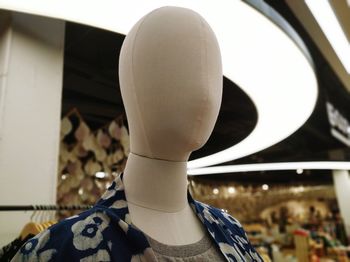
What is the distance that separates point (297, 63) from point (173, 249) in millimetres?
1819

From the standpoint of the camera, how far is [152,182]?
2.33ft

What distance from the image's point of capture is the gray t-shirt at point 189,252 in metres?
0.63

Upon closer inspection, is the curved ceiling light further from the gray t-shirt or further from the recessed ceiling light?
the recessed ceiling light

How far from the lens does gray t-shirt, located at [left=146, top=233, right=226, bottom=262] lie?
2.06 ft

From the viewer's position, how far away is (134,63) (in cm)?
70

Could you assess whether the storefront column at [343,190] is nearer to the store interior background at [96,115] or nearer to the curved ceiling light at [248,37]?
the store interior background at [96,115]

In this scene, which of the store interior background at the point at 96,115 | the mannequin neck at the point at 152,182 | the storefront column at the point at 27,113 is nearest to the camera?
the mannequin neck at the point at 152,182

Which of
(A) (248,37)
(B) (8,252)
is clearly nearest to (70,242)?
(B) (8,252)

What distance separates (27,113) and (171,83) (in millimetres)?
1173

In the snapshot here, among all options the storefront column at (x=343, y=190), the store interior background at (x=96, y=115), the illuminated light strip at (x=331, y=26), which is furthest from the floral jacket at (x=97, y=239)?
the storefront column at (x=343, y=190)

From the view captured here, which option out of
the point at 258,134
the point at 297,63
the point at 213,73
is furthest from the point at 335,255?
the point at 213,73

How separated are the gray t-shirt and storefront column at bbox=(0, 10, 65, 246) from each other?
107cm

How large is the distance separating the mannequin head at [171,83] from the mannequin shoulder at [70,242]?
19 centimetres

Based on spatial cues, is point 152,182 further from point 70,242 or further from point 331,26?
point 331,26
